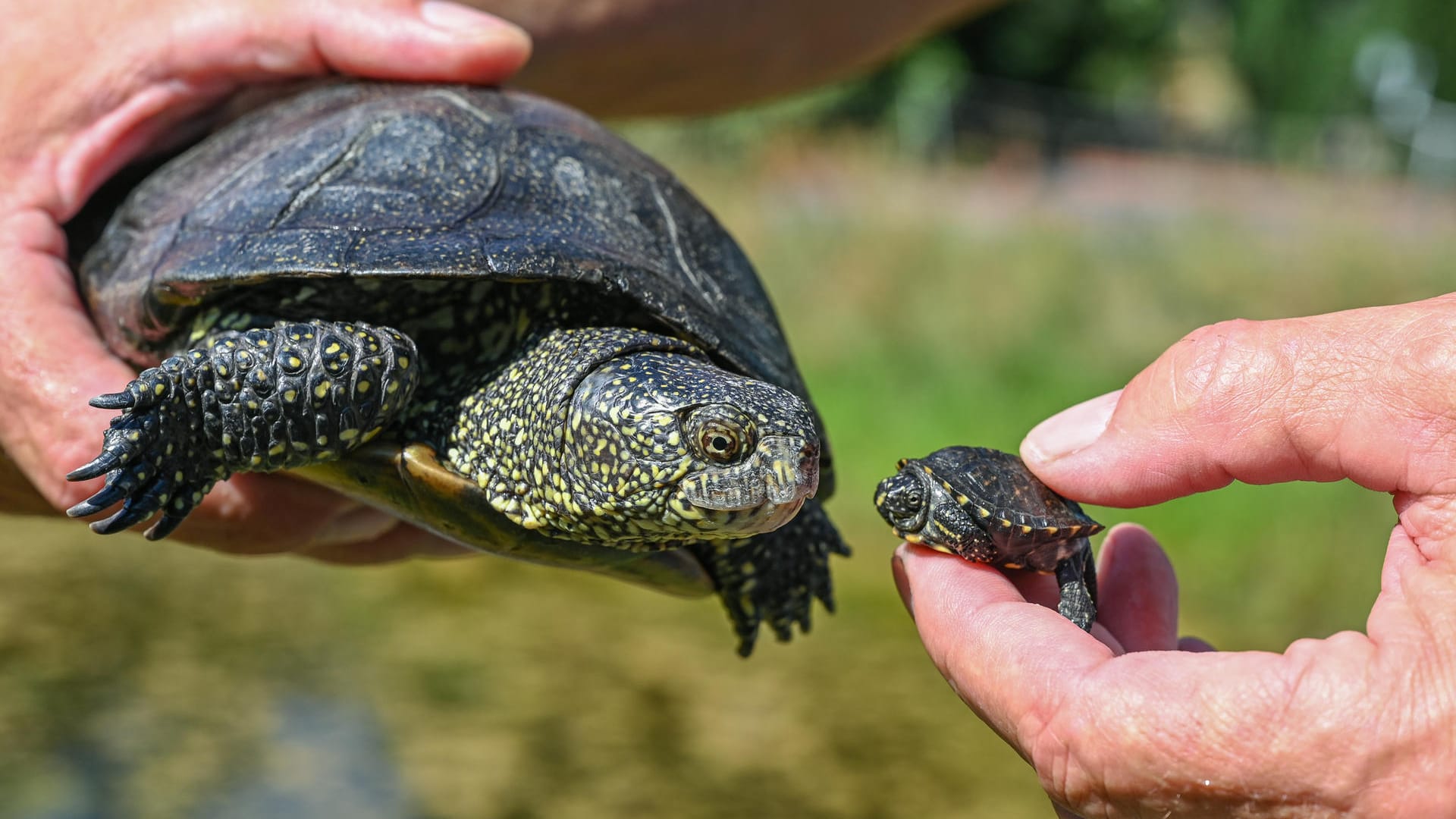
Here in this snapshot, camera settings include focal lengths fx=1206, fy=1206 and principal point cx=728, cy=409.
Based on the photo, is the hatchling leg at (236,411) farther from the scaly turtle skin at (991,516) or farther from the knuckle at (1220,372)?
the knuckle at (1220,372)

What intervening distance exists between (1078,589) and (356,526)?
170cm

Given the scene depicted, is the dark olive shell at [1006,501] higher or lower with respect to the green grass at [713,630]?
higher

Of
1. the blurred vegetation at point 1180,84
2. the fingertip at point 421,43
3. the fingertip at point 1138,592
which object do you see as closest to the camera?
the fingertip at point 1138,592

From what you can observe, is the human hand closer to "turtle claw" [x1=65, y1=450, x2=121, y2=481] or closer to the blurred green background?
"turtle claw" [x1=65, y1=450, x2=121, y2=481]

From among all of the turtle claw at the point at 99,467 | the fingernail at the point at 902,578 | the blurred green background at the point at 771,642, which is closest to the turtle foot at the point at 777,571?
the fingernail at the point at 902,578

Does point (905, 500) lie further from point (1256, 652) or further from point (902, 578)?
point (1256, 652)

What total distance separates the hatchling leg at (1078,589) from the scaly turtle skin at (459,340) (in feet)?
1.55

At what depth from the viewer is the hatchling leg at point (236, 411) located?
1.95m

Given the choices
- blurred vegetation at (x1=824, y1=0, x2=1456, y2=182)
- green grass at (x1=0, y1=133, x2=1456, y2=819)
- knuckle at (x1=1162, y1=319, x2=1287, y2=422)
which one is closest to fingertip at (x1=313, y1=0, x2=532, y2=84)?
knuckle at (x1=1162, y1=319, x2=1287, y2=422)

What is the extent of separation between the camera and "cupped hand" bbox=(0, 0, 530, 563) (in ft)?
8.45

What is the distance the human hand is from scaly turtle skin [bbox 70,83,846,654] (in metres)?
0.43

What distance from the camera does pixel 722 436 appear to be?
1.84 meters

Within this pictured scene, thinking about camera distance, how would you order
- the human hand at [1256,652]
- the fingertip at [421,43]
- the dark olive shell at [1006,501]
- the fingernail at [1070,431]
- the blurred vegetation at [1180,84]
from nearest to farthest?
the human hand at [1256,652]
the dark olive shell at [1006,501]
the fingernail at [1070,431]
the fingertip at [421,43]
the blurred vegetation at [1180,84]

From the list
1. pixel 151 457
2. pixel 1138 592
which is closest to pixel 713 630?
pixel 1138 592
